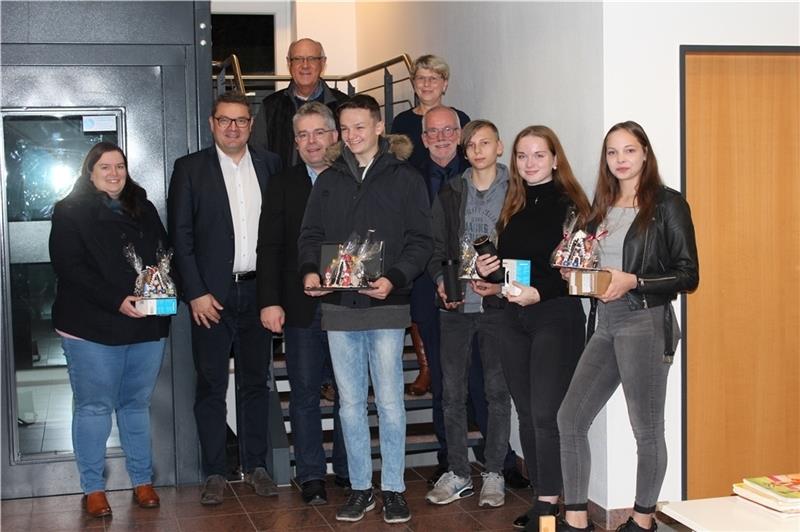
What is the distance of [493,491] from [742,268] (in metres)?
1.54

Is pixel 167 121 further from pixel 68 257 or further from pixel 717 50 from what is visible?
pixel 717 50

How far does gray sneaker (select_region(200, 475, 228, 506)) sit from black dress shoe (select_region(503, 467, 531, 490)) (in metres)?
1.41

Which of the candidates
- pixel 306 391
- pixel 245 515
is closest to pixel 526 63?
pixel 306 391

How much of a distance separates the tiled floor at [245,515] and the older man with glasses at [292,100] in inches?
76.2

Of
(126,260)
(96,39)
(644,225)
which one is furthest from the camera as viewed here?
(96,39)

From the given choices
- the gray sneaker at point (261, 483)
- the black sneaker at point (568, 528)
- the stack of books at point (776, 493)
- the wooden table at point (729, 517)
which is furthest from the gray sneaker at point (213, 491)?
the stack of books at point (776, 493)

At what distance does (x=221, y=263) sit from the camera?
5.04 m

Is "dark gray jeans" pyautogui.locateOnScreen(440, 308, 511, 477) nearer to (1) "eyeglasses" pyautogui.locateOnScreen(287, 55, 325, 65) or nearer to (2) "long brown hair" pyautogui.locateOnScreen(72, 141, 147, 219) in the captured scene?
(2) "long brown hair" pyautogui.locateOnScreen(72, 141, 147, 219)

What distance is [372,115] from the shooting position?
4.61m

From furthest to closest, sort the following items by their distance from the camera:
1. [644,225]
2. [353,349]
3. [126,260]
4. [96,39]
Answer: [96,39]
[126,260]
[353,349]
[644,225]

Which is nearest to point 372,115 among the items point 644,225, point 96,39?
point 644,225

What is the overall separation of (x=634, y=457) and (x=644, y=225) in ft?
3.90

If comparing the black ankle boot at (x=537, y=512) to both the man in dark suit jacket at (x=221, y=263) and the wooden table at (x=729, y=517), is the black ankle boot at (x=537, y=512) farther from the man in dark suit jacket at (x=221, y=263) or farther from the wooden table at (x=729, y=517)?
the wooden table at (x=729, y=517)

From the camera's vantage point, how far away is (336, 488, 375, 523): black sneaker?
185 inches
